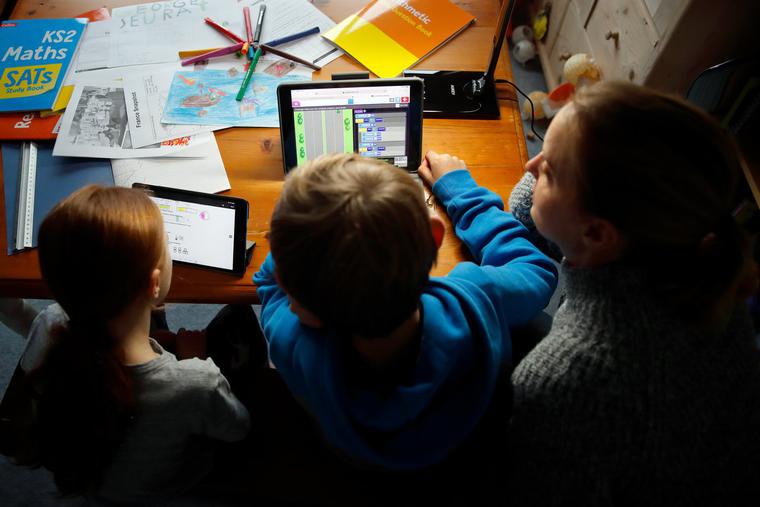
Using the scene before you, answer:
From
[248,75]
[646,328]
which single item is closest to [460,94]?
[248,75]

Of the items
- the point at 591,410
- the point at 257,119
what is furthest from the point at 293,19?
the point at 591,410

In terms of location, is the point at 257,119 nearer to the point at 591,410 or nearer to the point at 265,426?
the point at 265,426

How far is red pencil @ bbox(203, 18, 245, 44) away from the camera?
3.92 feet

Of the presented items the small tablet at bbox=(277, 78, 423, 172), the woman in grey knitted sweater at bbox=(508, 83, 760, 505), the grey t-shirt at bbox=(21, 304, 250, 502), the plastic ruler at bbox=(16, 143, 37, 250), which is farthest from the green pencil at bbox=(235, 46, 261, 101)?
the woman in grey knitted sweater at bbox=(508, 83, 760, 505)

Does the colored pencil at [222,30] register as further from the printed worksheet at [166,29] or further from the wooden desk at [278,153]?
the wooden desk at [278,153]

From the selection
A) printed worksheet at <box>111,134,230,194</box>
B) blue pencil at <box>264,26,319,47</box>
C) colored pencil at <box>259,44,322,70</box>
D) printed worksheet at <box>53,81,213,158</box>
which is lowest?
printed worksheet at <box>111,134,230,194</box>

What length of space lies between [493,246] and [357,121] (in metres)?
0.36

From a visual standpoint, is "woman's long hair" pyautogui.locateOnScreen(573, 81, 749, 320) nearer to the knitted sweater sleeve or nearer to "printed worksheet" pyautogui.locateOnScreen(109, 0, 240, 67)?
the knitted sweater sleeve

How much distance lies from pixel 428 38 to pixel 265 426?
0.96m

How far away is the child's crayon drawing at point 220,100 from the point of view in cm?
110

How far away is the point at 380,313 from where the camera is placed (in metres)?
0.57

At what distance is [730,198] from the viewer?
25.3 inches

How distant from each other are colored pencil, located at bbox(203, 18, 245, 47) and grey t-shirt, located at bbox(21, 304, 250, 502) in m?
0.73

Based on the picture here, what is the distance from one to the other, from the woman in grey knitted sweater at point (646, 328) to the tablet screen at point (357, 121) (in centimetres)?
35
